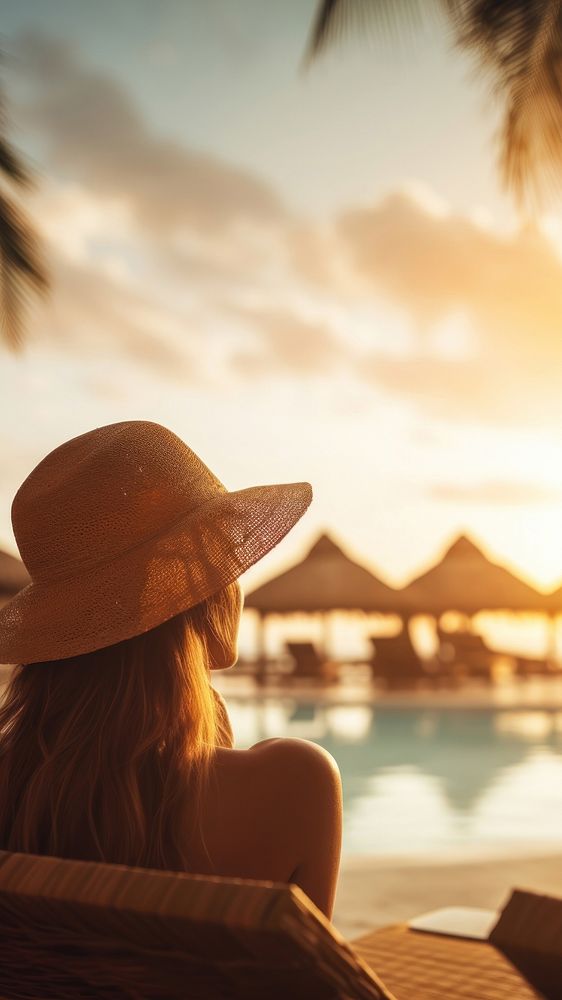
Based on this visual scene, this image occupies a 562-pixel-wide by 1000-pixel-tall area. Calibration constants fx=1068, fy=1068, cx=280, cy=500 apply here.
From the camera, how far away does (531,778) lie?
9633 mm

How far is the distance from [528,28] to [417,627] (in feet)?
70.4

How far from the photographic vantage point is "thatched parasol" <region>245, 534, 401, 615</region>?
21.7 m

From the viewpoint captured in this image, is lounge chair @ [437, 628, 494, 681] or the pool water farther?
lounge chair @ [437, 628, 494, 681]

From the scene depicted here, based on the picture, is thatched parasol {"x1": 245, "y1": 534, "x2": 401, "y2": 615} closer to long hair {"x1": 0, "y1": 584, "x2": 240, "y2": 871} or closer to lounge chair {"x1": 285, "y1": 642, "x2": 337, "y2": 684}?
lounge chair {"x1": 285, "y1": 642, "x2": 337, "y2": 684}

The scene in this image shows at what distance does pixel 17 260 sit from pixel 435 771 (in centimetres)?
606

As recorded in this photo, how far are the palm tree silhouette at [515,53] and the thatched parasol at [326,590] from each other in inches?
579

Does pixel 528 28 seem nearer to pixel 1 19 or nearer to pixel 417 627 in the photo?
pixel 1 19

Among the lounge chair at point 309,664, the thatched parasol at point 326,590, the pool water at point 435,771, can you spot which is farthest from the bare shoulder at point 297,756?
the thatched parasol at point 326,590

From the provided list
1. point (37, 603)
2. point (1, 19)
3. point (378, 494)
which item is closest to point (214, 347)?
point (378, 494)

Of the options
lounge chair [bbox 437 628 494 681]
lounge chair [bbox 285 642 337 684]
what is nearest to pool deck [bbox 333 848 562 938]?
lounge chair [bbox 285 642 337 684]

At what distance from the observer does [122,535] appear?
3.68 ft

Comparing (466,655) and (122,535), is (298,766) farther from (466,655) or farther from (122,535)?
(466,655)

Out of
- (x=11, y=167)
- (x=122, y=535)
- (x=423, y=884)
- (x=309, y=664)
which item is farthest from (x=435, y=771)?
(x=122, y=535)

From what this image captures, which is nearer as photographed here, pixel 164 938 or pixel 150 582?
pixel 164 938
